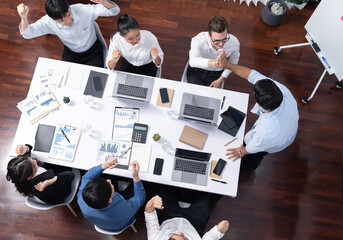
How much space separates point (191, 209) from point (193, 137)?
0.68 metres

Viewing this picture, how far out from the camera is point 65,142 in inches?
106

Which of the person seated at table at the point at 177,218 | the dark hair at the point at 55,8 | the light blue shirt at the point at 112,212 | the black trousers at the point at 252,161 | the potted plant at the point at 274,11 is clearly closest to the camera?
the light blue shirt at the point at 112,212

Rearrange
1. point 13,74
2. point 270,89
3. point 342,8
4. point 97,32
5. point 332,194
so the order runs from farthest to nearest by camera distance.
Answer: point 13,74
point 332,194
point 97,32
point 342,8
point 270,89

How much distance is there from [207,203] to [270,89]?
1231mm

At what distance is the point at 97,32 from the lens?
322 centimetres

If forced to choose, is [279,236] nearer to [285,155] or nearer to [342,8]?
[285,155]

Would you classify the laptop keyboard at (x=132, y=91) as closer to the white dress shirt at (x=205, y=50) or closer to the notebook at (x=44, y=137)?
the white dress shirt at (x=205, y=50)

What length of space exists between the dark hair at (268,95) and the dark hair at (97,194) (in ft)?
4.64

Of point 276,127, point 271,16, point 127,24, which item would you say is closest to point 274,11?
point 271,16

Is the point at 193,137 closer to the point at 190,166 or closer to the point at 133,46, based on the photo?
the point at 190,166

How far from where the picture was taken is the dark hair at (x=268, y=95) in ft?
7.79

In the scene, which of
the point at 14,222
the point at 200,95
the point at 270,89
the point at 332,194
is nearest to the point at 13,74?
the point at 14,222

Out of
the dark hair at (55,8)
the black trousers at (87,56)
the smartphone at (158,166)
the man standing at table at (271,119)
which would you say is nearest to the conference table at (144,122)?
the smartphone at (158,166)

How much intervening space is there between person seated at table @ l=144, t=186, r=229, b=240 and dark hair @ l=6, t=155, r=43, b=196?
3.32ft
